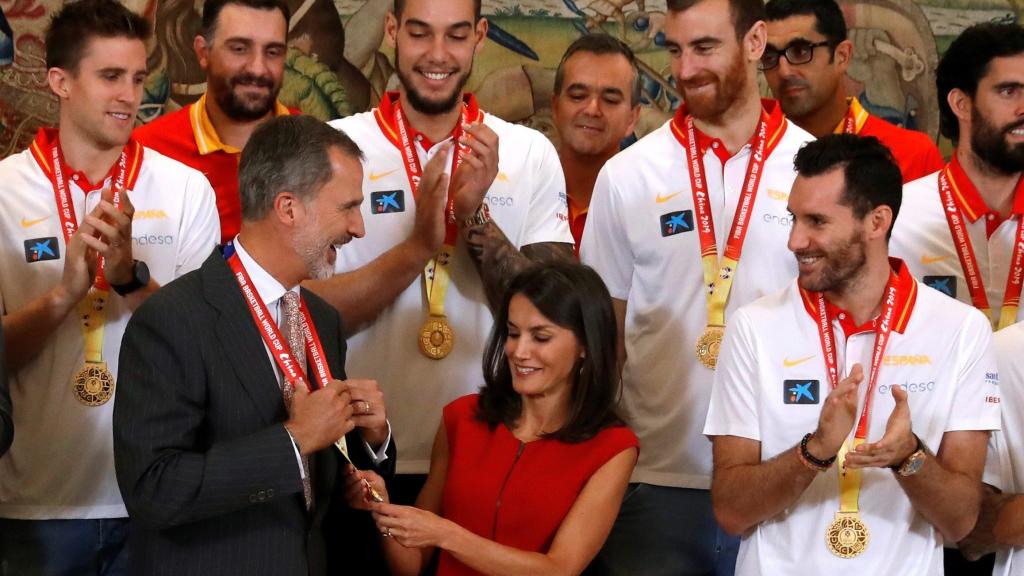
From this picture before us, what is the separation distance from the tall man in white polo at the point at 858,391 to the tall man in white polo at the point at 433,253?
3.02ft

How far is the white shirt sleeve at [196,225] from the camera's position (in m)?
4.35

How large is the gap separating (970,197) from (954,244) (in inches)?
7.1

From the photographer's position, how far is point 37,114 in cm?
647

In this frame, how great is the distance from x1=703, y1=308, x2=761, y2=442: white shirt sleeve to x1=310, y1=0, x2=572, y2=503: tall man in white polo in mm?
793

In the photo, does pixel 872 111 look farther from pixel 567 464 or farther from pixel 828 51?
pixel 567 464

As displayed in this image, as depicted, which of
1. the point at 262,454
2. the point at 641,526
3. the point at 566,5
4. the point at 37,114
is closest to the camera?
the point at 262,454

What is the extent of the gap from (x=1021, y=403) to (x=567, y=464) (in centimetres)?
134

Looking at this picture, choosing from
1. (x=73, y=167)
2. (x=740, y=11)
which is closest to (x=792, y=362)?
(x=740, y=11)

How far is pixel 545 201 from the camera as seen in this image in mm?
4699

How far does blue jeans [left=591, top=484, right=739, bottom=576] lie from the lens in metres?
4.42

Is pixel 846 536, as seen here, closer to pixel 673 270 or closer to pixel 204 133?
pixel 673 270

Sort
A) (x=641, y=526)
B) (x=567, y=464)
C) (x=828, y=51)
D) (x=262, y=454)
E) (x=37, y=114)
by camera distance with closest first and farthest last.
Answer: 1. (x=262, y=454)
2. (x=567, y=464)
3. (x=641, y=526)
4. (x=828, y=51)
5. (x=37, y=114)

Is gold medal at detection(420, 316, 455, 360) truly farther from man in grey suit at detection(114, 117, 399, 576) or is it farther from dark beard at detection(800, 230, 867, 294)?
dark beard at detection(800, 230, 867, 294)

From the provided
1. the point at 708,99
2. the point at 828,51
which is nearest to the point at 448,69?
the point at 708,99
